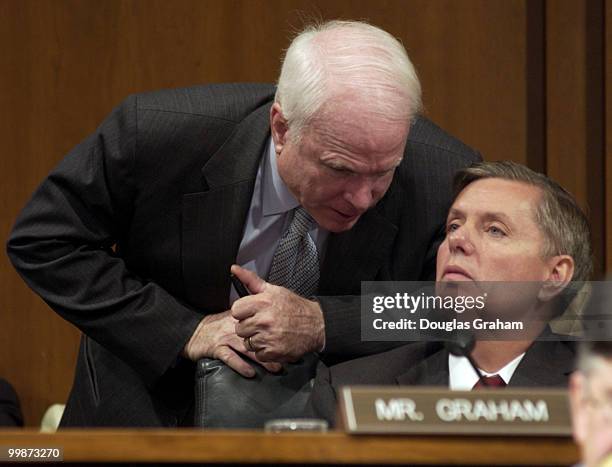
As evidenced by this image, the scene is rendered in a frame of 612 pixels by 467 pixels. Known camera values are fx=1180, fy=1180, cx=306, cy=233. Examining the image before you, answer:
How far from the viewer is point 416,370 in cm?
188

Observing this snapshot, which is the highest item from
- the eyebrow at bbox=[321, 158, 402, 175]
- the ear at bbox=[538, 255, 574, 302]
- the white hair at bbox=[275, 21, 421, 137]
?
the white hair at bbox=[275, 21, 421, 137]

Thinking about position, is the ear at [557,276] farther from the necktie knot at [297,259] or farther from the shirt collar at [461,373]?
the necktie knot at [297,259]

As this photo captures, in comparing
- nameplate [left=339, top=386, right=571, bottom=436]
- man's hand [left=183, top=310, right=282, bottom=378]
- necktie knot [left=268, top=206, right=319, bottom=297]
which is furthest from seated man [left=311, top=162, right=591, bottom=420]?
nameplate [left=339, top=386, right=571, bottom=436]

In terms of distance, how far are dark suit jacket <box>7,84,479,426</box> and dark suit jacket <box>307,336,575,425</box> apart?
120mm

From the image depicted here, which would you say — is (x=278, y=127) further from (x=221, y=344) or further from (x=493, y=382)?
(x=493, y=382)

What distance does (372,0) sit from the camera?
3.21 m

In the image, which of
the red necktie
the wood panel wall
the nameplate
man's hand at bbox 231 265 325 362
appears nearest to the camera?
the nameplate

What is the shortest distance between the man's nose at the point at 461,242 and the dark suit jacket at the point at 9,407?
53.4 inches

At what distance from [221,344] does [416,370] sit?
34cm

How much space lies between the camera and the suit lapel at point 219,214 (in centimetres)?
210

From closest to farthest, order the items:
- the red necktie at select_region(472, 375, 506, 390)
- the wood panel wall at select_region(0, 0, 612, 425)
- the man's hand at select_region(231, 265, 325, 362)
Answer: the red necktie at select_region(472, 375, 506, 390)
the man's hand at select_region(231, 265, 325, 362)
the wood panel wall at select_region(0, 0, 612, 425)

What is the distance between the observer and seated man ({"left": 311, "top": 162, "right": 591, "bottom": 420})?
1.86m

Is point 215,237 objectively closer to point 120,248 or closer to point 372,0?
point 120,248

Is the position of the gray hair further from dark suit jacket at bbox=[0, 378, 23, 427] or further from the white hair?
dark suit jacket at bbox=[0, 378, 23, 427]
